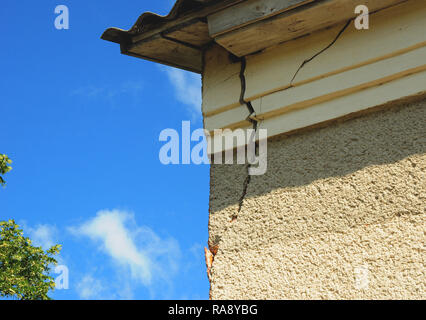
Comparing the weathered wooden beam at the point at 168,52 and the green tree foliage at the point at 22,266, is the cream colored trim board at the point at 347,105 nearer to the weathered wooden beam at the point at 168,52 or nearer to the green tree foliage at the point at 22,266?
the weathered wooden beam at the point at 168,52

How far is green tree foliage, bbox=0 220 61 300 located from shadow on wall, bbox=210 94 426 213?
9.20m

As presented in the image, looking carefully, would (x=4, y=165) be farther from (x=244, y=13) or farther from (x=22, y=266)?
(x=244, y=13)

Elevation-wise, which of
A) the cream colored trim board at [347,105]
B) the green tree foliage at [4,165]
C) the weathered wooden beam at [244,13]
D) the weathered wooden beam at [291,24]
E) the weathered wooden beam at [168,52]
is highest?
the green tree foliage at [4,165]

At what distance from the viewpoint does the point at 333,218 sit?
6.73ft

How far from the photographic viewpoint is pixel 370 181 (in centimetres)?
204

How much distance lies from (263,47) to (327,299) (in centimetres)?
121

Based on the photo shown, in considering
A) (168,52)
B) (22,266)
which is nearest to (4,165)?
(22,266)

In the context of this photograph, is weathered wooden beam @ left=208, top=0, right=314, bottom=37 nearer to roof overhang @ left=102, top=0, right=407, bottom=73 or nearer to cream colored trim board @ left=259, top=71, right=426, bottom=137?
roof overhang @ left=102, top=0, right=407, bottom=73

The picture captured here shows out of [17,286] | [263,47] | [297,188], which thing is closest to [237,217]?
[297,188]

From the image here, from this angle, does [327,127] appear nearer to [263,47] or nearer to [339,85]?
[339,85]

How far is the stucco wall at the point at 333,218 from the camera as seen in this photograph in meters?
1.91

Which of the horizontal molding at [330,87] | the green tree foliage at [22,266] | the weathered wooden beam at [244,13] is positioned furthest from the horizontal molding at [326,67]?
the green tree foliage at [22,266]

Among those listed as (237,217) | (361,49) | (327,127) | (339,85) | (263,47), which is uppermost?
(263,47)

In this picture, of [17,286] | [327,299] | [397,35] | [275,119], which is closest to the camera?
[327,299]
